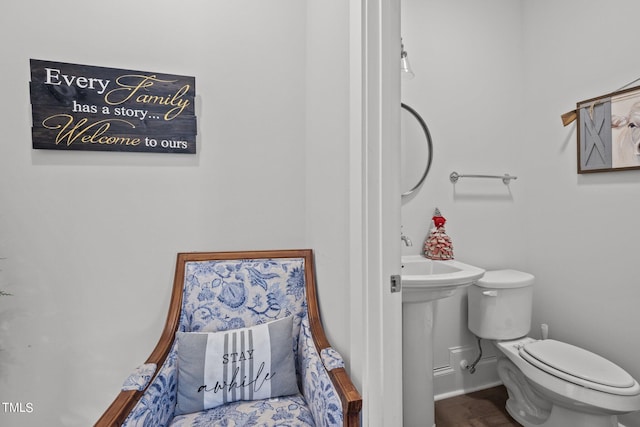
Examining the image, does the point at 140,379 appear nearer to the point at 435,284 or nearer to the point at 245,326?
the point at 245,326

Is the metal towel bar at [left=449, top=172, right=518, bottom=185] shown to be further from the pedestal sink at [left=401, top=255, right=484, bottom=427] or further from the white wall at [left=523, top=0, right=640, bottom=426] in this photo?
the pedestal sink at [left=401, top=255, right=484, bottom=427]

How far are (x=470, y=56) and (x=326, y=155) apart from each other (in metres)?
1.41

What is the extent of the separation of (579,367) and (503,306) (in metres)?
0.42

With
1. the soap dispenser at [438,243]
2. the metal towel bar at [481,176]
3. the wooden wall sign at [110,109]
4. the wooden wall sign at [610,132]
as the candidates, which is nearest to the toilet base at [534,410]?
the soap dispenser at [438,243]

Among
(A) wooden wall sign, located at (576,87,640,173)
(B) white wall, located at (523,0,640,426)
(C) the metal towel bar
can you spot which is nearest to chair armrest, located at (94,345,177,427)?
(C) the metal towel bar

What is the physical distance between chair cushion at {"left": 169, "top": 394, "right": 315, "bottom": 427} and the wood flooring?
1057 millimetres

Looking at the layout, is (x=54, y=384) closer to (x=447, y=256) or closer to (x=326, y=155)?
(x=326, y=155)

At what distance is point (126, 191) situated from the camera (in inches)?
56.1

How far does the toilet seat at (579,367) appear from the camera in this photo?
1406mm

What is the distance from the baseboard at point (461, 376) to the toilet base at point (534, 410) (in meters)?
0.19

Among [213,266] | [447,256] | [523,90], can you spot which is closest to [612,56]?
[523,90]

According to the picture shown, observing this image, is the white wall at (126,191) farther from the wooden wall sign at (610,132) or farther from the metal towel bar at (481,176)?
the wooden wall sign at (610,132)

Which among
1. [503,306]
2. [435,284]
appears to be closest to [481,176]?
[503,306]

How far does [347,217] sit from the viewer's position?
1120mm
